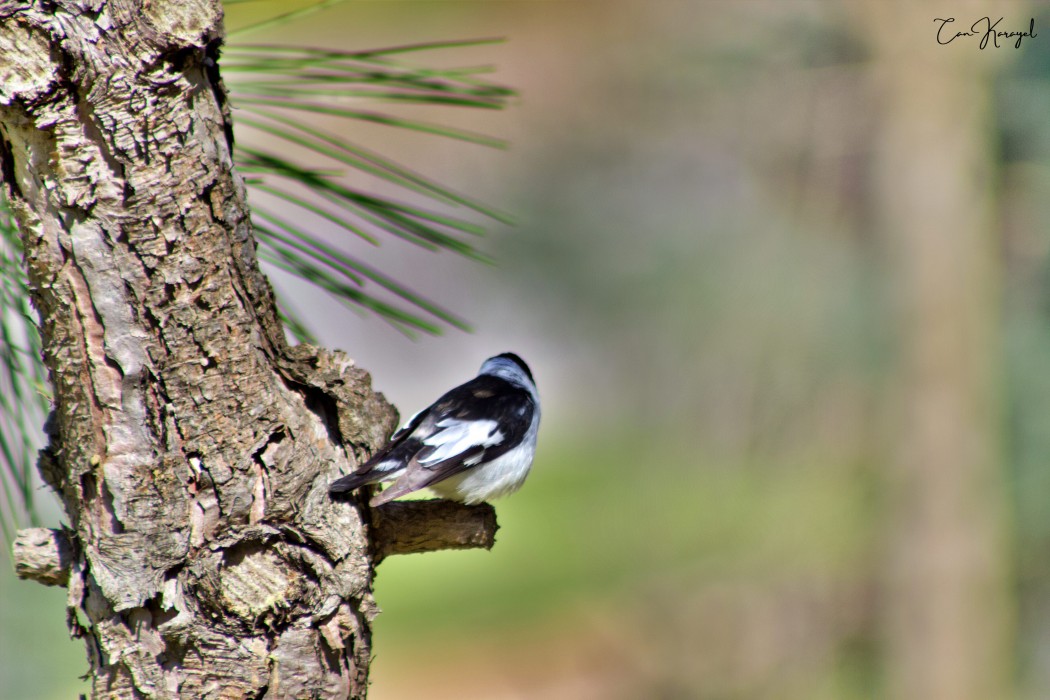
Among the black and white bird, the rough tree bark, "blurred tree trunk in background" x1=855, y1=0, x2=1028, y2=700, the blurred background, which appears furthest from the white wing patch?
"blurred tree trunk in background" x1=855, y1=0, x2=1028, y2=700

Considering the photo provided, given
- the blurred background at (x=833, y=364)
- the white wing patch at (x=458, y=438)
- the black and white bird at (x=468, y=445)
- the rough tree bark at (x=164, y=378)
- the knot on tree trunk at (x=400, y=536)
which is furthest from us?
the blurred background at (x=833, y=364)

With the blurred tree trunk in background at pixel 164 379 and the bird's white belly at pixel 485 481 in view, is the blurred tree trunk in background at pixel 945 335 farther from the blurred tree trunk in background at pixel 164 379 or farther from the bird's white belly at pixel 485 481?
the blurred tree trunk in background at pixel 164 379

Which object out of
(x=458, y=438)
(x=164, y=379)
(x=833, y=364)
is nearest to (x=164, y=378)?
(x=164, y=379)

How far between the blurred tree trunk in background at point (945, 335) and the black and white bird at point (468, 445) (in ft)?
8.83

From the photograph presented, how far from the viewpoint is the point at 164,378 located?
1.06 metres

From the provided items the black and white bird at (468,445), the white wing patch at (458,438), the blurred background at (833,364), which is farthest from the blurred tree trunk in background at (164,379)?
the blurred background at (833,364)

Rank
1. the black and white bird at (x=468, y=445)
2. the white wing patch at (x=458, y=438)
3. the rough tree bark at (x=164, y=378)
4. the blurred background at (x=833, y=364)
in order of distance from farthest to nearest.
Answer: the blurred background at (x=833, y=364) → the white wing patch at (x=458, y=438) → the black and white bird at (x=468, y=445) → the rough tree bark at (x=164, y=378)

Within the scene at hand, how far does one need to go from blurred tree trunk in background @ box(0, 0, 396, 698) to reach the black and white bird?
0.69 ft

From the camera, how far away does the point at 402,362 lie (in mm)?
8289

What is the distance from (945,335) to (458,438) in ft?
10.2

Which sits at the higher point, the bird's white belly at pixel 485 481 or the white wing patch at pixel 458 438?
the white wing patch at pixel 458 438

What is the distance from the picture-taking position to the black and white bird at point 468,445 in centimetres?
142

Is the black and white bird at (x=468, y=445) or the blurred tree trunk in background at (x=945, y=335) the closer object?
the black and white bird at (x=468, y=445)

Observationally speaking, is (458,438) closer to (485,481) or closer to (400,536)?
(485,481)
